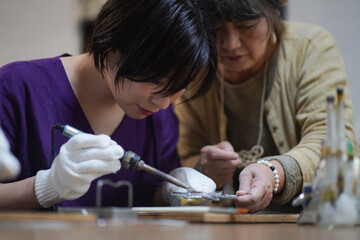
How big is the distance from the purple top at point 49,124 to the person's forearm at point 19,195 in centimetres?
14

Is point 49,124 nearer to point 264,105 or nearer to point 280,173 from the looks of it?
point 280,173

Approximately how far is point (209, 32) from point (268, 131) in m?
0.56

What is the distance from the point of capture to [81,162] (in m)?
0.90

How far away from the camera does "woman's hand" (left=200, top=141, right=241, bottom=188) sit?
1325 mm

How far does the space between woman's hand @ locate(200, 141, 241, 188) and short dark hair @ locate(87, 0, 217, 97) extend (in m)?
0.31

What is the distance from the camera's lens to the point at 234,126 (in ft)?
5.42

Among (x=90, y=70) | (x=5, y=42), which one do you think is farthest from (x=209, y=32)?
(x=5, y=42)

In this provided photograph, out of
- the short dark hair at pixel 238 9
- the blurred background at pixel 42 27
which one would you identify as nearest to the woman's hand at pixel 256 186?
the short dark hair at pixel 238 9

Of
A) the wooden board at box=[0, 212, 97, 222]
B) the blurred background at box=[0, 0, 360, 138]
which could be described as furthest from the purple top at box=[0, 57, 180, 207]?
the blurred background at box=[0, 0, 360, 138]

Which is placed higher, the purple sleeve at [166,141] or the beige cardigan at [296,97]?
the beige cardigan at [296,97]

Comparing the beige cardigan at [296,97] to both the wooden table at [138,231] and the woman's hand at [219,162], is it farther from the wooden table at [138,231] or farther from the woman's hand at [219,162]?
the wooden table at [138,231]

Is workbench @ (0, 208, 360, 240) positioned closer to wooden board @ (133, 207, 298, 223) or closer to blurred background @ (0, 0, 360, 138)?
wooden board @ (133, 207, 298, 223)

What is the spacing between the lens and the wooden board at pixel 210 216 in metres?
0.80

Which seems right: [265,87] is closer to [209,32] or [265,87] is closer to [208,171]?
[208,171]
